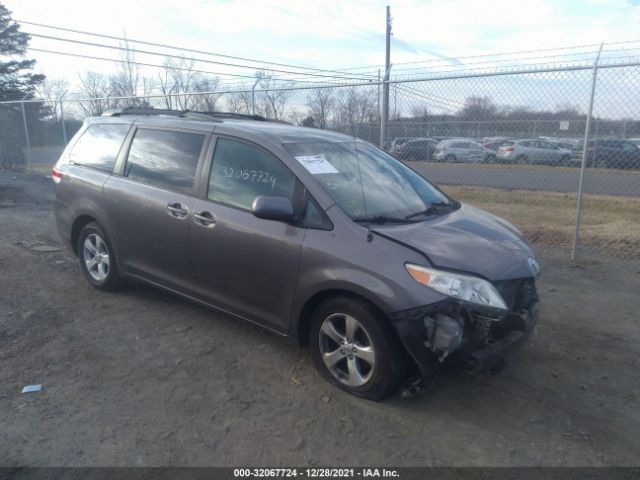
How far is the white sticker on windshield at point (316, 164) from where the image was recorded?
12.4 feet

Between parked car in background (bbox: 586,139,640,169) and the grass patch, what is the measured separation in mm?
944

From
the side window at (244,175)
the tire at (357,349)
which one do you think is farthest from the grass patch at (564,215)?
the side window at (244,175)

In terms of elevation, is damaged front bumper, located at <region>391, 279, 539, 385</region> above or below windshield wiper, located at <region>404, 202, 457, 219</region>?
below

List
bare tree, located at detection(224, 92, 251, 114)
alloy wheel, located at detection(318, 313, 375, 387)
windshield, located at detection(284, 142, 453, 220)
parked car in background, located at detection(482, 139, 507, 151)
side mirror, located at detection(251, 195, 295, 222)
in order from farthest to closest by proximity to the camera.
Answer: bare tree, located at detection(224, 92, 251, 114), parked car in background, located at detection(482, 139, 507, 151), windshield, located at detection(284, 142, 453, 220), side mirror, located at detection(251, 195, 295, 222), alloy wheel, located at detection(318, 313, 375, 387)

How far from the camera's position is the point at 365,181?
13.4 ft

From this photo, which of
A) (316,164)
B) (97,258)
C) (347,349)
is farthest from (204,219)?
(97,258)

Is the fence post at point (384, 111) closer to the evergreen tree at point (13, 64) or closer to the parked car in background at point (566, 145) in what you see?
the parked car in background at point (566, 145)

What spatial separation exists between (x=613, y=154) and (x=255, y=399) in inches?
275

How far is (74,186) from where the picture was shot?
5.31 m

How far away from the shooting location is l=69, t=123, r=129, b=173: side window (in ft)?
16.6

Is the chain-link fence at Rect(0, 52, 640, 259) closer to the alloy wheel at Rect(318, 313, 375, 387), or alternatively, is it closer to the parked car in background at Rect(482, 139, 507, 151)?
the parked car in background at Rect(482, 139, 507, 151)

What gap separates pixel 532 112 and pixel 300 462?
6.59 meters

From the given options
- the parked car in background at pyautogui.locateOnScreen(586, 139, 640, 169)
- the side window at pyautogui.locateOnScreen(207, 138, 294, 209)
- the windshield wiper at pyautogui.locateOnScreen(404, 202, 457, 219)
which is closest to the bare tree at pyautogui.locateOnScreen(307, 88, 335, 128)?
the parked car in background at pyautogui.locateOnScreen(586, 139, 640, 169)

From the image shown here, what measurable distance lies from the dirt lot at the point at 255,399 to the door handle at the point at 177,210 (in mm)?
999
